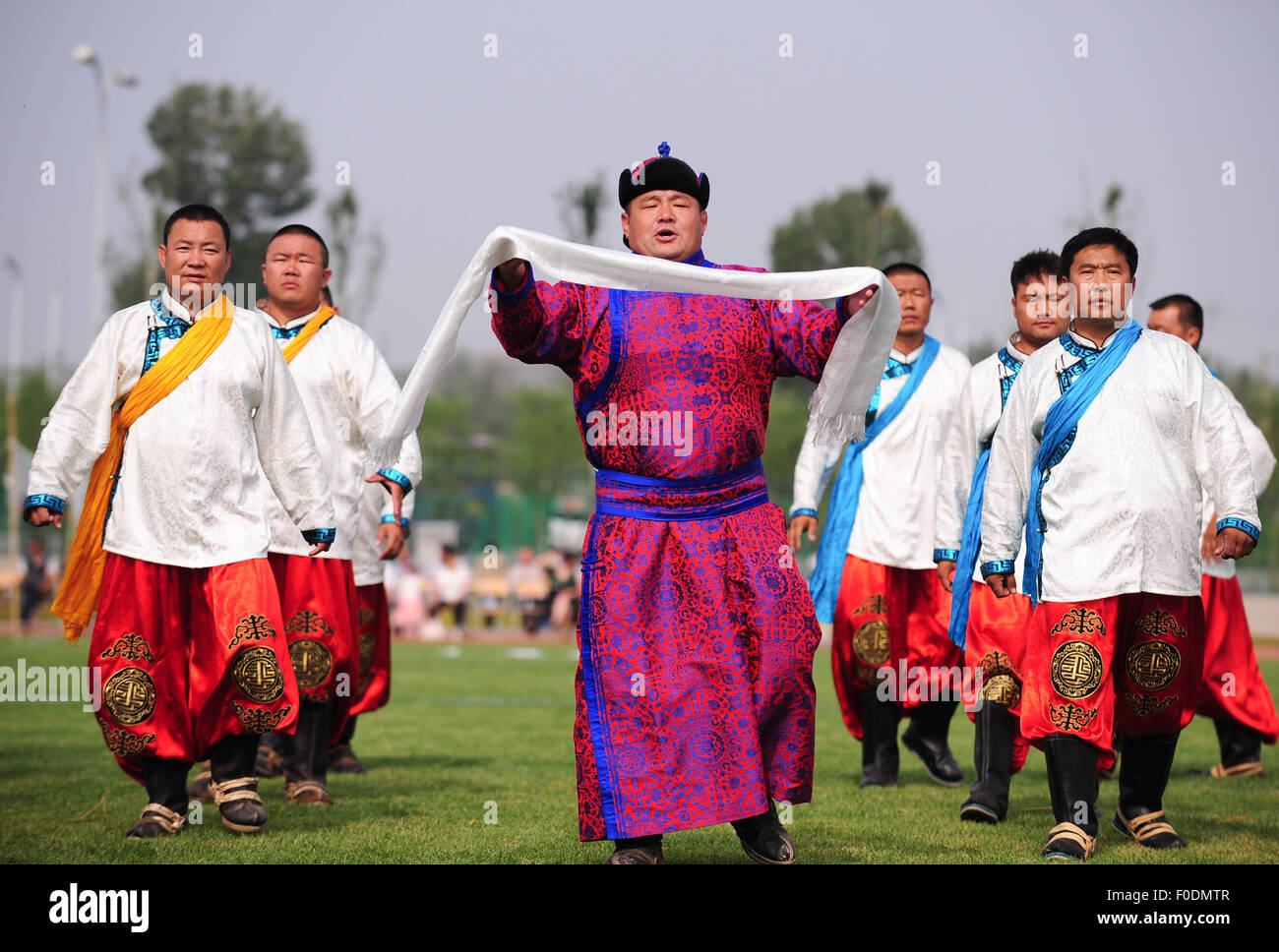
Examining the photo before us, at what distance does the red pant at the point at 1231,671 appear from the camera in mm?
8031

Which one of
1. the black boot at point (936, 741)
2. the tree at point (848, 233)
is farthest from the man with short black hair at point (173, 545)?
the tree at point (848, 233)

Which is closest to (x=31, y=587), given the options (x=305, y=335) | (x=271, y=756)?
(x=271, y=756)

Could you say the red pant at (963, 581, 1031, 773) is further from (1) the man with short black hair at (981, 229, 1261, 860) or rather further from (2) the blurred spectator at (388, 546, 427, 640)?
(2) the blurred spectator at (388, 546, 427, 640)

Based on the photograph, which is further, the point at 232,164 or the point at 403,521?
the point at 232,164

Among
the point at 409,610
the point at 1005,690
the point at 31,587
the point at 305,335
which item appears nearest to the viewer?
the point at 1005,690

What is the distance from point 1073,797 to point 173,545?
351 cm

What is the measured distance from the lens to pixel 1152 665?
17.7 ft

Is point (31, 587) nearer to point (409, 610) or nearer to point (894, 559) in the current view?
point (409, 610)

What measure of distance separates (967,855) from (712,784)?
1.20m

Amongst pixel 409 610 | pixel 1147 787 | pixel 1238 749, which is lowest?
pixel 409 610

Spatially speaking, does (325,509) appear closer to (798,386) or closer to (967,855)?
(967,855)

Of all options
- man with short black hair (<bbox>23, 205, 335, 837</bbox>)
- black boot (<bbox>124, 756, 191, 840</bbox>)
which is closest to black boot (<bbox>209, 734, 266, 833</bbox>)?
man with short black hair (<bbox>23, 205, 335, 837</bbox>)

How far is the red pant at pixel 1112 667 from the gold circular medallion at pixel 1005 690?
0.70 meters

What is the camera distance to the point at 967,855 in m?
5.29
